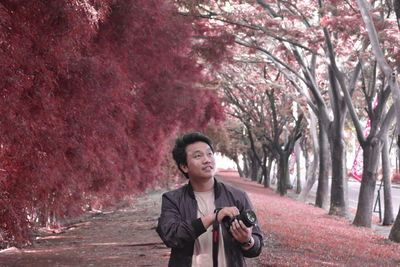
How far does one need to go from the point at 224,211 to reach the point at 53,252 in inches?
299

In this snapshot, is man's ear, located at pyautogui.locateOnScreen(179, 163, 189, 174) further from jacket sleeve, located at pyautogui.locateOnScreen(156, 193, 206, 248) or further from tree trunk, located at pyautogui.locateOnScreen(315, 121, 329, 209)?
tree trunk, located at pyautogui.locateOnScreen(315, 121, 329, 209)

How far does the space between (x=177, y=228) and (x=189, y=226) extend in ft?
0.23

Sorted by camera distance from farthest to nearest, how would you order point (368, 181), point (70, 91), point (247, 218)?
point (368, 181) → point (70, 91) → point (247, 218)

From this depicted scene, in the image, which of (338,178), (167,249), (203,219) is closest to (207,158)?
(203,219)

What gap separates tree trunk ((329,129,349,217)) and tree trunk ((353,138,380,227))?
2352mm

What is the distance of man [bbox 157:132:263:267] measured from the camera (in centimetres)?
250

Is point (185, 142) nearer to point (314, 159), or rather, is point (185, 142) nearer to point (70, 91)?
point (70, 91)

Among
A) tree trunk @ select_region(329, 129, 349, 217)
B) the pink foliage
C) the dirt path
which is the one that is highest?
tree trunk @ select_region(329, 129, 349, 217)

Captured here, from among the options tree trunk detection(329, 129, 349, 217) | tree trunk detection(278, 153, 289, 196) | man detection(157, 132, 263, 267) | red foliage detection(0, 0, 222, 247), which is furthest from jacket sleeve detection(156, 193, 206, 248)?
tree trunk detection(278, 153, 289, 196)

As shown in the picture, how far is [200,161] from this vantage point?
2779 mm

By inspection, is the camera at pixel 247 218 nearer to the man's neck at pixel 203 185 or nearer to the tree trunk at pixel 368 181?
the man's neck at pixel 203 185

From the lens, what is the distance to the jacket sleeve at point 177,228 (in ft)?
8.22

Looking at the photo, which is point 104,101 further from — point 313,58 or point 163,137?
point 313,58

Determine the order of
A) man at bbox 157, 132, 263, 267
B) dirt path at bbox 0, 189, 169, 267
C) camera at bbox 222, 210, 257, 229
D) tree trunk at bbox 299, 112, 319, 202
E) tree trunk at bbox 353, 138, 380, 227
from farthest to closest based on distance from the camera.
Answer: tree trunk at bbox 299, 112, 319, 202 → tree trunk at bbox 353, 138, 380, 227 → dirt path at bbox 0, 189, 169, 267 → man at bbox 157, 132, 263, 267 → camera at bbox 222, 210, 257, 229
